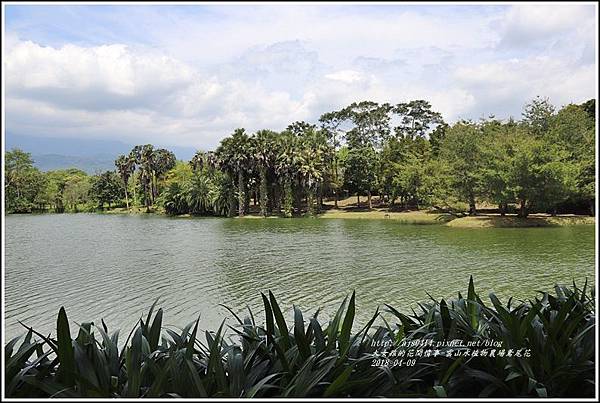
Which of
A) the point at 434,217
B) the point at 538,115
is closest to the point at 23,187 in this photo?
the point at 434,217

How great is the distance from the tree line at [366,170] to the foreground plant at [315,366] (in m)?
14.8

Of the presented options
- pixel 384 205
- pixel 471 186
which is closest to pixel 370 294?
pixel 471 186

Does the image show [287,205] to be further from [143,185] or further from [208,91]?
[208,91]

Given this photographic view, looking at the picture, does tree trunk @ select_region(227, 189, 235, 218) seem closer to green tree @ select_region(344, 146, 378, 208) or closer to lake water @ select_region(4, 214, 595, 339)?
green tree @ select_region(344, 146, 378, 208)

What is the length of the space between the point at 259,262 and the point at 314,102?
808 centimetres

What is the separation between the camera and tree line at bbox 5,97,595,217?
765 inches

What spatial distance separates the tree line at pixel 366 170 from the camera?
19.4 m

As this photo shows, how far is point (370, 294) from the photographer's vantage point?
787 centimetres

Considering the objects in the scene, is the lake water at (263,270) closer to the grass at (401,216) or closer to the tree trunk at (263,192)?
the grass at (401,216)

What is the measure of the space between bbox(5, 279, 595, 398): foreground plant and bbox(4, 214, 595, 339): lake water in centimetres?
457

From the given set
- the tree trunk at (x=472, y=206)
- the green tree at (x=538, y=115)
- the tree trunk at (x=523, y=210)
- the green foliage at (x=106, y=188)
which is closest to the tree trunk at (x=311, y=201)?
the tree trunk at (x=472, y=206)

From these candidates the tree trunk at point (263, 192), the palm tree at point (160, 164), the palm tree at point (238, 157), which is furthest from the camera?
the palm tree at point (160, 164)

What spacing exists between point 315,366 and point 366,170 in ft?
90.7

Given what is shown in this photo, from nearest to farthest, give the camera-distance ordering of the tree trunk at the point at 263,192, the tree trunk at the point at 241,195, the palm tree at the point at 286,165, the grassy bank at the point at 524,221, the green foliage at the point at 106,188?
the grassy bank at the point at 524,221
the palm tree at the point at 286,165
the tree trunk at the point at 263,192
the tree trunk at the point at 241,195
the green foliage at the point at 106,188
